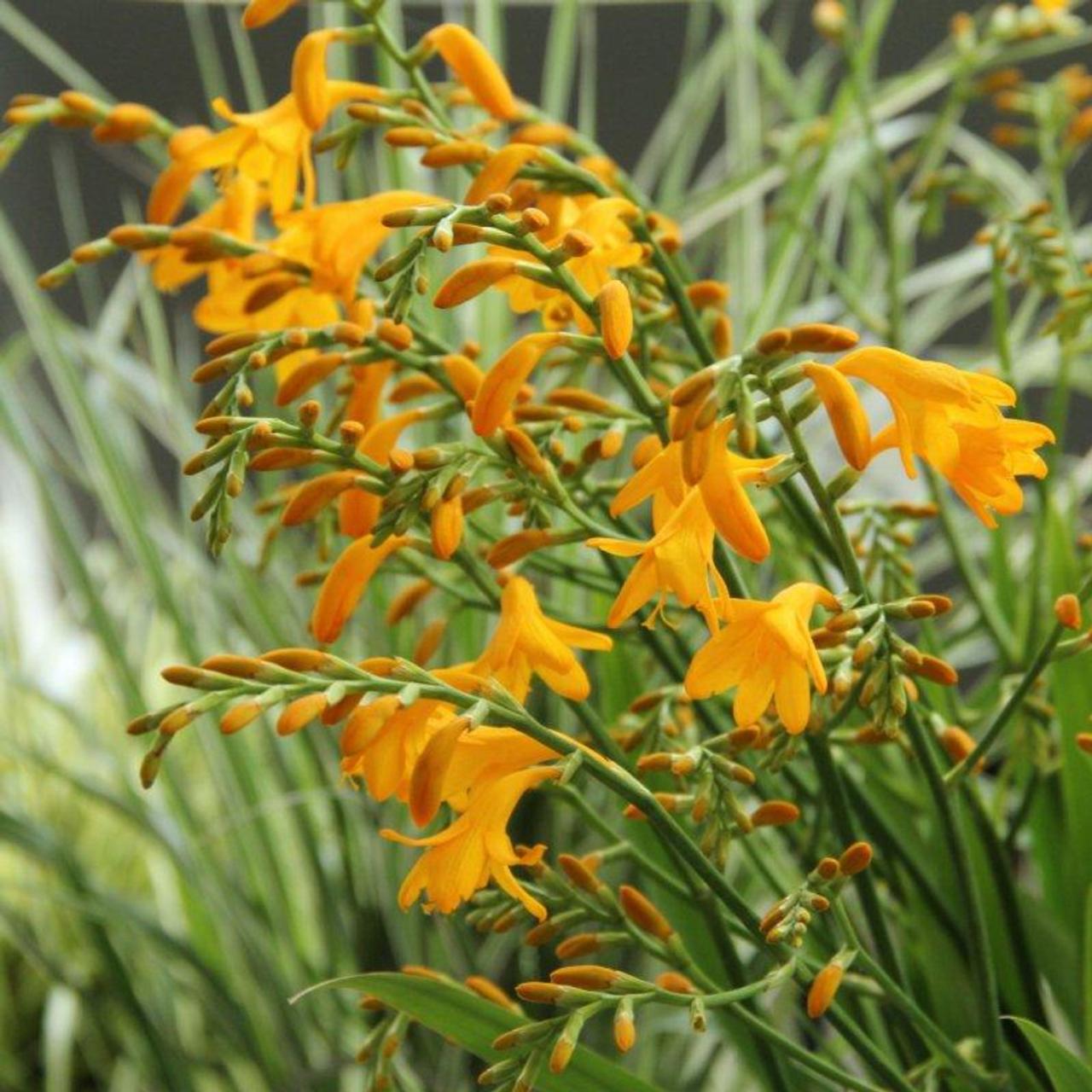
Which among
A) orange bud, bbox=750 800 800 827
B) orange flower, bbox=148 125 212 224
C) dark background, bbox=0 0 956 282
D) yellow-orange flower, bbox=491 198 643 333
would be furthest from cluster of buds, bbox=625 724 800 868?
dark background, bbox=0 0 956 282

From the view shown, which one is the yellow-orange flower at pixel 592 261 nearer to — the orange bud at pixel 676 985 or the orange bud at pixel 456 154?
the orange bud at pixel 456 154

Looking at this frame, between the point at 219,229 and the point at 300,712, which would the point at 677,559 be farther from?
the point at 219,229

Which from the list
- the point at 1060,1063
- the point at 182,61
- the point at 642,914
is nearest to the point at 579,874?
the point at 642,914

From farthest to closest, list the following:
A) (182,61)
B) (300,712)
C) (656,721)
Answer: (182,61)
(656,721)
(300,712)

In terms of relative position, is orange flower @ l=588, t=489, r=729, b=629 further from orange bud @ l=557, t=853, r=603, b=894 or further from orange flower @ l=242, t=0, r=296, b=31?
orange flower @ l=242, t=0, r=296, b=31

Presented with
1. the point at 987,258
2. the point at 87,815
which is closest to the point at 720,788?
the point at 987,258

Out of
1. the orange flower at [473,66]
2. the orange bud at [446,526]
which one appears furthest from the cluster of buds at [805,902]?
the orange flower at [473,66]
